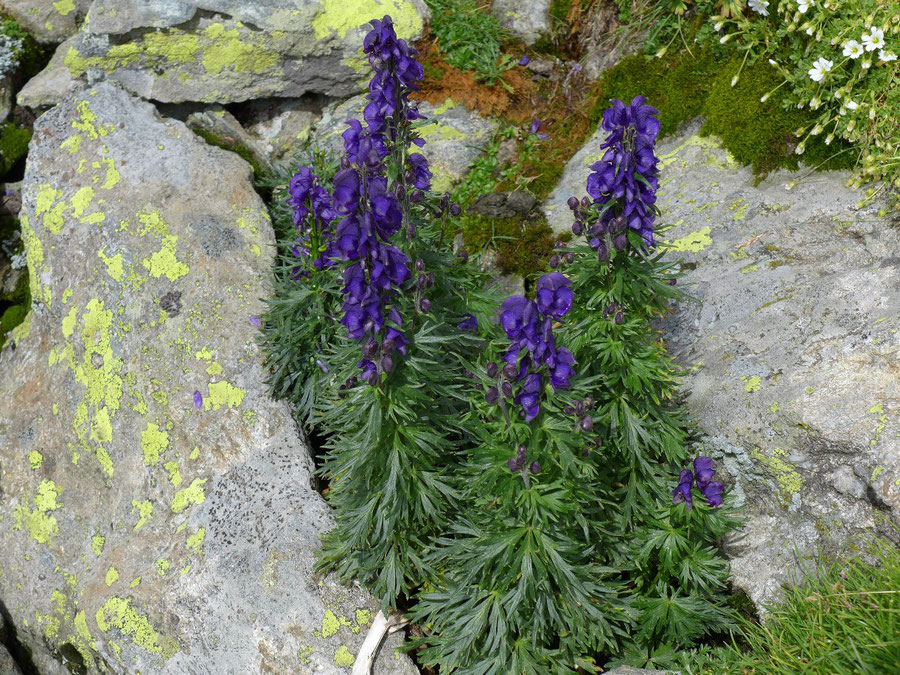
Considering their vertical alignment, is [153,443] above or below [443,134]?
below

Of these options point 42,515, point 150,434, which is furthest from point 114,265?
point 42,515

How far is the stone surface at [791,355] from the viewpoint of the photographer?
3.58m

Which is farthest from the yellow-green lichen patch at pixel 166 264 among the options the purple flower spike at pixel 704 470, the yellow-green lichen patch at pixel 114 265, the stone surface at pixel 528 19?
the purple flower spike at pixel 704 470

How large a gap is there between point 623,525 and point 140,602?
111 inches

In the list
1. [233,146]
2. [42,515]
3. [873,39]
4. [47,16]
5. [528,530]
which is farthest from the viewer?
[47,16]

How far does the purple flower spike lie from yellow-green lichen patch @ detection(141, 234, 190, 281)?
376 centimetres

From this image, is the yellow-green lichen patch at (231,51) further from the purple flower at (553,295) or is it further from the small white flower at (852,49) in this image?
the purple flower at (553,295)

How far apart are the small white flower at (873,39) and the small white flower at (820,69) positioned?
0.72 feet

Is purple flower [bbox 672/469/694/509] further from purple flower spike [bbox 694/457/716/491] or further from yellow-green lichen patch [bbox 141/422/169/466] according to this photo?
yellow-green lichen patch [bbox 141/422/169/466]

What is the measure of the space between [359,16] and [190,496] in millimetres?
4372

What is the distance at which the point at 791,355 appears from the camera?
396cm

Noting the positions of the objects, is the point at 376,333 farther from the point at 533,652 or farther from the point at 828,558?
the point at 828,558

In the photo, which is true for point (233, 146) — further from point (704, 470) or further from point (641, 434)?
point (704, 470)

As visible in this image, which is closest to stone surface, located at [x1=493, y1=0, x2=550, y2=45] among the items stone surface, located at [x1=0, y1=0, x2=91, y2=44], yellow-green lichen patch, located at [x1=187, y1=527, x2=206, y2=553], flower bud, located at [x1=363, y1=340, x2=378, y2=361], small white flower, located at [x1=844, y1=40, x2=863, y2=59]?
small white flower, located at [x1=844, y1=40, x2=863, y2=59]
